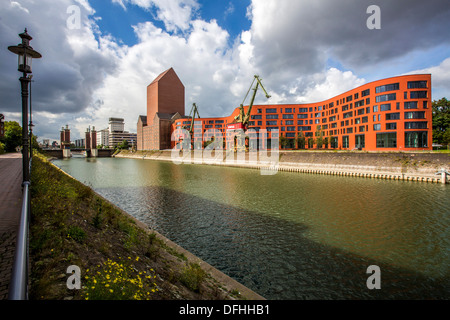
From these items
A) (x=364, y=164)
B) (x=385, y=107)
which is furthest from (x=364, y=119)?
(x=364, y=164)

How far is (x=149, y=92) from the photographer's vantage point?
140000mm

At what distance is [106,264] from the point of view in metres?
5.99

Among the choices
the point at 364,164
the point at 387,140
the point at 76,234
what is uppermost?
the point at 387,140

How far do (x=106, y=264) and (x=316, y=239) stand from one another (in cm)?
1039

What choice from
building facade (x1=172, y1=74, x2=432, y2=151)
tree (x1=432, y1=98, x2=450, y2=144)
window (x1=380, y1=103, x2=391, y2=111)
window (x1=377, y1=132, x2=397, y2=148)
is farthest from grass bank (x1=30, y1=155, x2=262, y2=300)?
tree (x1=432, y1=98, x2=450, y2=144)

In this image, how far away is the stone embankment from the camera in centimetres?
3234

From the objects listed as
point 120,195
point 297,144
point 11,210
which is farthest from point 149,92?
point 11,210

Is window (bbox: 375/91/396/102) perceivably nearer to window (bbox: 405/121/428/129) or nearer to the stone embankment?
window (bbox: 405/121/428/129)

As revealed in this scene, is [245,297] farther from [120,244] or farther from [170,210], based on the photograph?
[170,210]

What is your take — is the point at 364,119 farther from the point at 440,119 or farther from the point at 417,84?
the point at 440,119

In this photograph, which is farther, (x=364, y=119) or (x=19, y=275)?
(x=364, y=119)

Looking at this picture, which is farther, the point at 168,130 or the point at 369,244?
the point at 168,130

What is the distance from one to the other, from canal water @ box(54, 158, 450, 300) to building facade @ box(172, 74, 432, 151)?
33.9m
